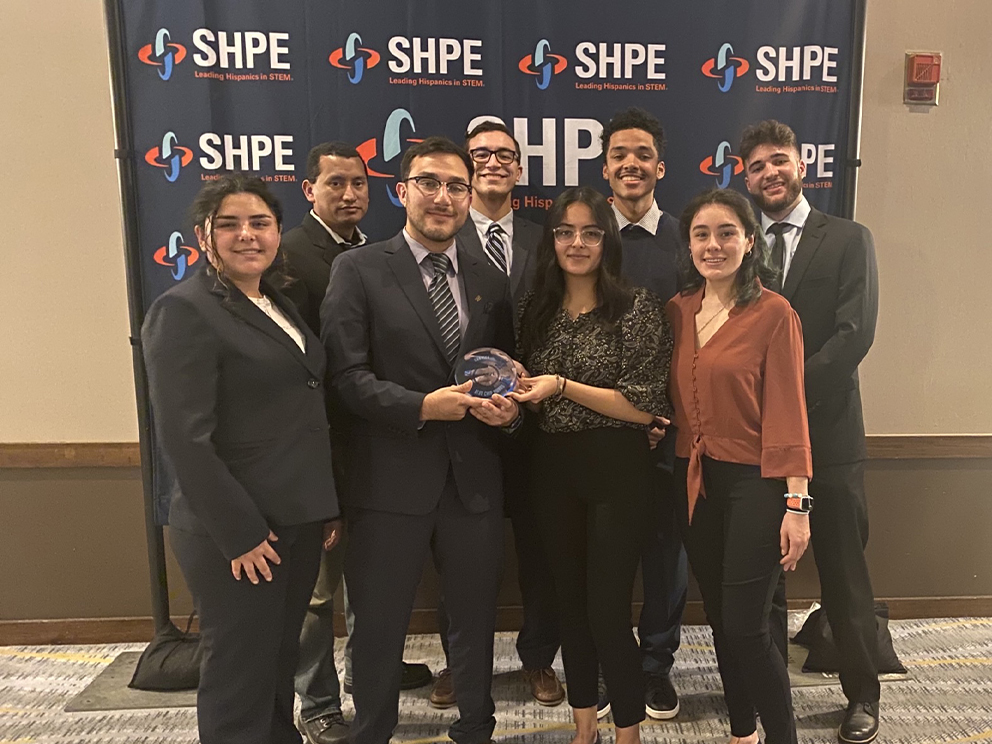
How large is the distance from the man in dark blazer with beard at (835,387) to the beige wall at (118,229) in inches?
34.2

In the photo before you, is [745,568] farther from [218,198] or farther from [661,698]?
[218,198]

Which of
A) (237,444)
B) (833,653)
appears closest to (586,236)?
(237,444)

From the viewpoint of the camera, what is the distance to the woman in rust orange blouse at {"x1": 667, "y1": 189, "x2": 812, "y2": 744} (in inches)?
68.1

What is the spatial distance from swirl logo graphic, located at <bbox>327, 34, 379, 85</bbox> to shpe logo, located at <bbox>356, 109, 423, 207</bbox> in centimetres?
19

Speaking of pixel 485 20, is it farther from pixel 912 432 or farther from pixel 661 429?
pixel 912 432

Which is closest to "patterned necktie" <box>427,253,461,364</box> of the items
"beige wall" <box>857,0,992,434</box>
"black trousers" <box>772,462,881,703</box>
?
"black trousers" <box>772,462,881,703</box>

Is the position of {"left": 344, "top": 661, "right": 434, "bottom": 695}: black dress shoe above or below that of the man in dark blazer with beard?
below

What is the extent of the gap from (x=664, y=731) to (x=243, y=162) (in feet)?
8.66

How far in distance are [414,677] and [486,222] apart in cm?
176

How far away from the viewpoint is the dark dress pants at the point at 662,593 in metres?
2.39

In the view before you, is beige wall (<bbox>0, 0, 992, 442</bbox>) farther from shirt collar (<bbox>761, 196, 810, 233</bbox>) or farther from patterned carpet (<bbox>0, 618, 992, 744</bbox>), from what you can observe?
patterned carpet (<bbox>0, 618, 992, 744</bbox>)

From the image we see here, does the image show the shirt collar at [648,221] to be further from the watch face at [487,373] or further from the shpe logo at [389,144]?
the shpe logo at [389,144]

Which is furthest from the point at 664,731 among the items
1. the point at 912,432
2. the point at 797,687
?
the point at 912,432

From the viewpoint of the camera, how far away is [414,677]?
253cm
